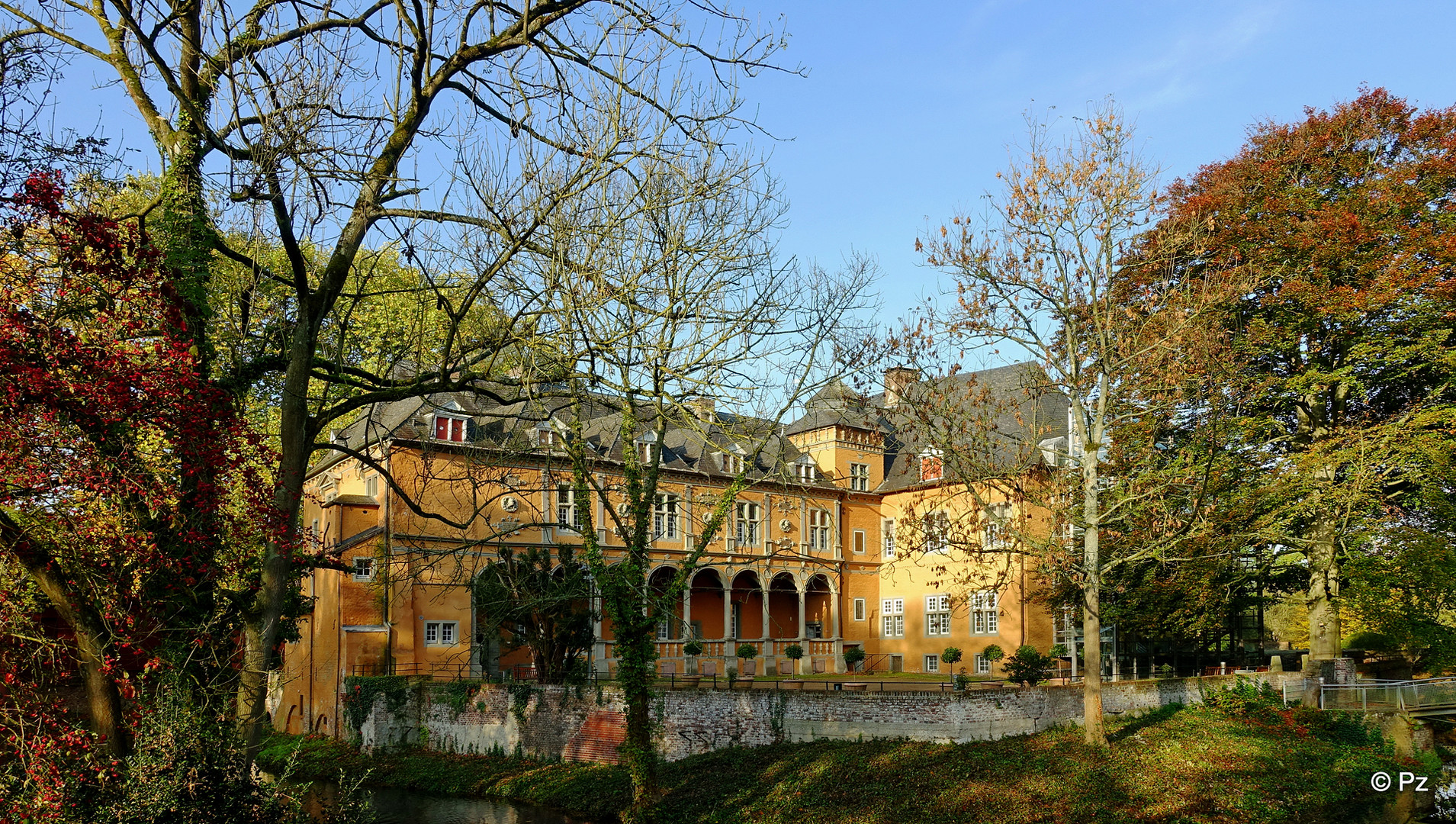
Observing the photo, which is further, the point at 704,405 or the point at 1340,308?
the point at 1340,308

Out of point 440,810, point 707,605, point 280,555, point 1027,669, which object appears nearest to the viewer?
point 280,555

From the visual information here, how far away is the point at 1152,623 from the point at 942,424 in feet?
35.7

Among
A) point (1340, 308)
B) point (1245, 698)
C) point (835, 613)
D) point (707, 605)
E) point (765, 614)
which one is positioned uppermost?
point (1340, 308)

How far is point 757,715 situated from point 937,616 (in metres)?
15.6

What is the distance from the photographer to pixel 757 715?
59.8 ft

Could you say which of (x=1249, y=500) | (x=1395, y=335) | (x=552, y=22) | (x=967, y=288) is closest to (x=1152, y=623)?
(x=1249, y=500)

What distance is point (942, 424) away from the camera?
1580cm

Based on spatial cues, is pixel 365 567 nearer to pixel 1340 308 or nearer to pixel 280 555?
pixel 280 555

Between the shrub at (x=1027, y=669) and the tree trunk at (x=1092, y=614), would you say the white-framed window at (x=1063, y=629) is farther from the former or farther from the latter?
the tree trunk at (x=1092, y=614)

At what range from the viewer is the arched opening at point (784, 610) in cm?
3447

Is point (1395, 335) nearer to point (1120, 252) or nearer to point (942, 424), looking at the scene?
point (1120, 252)

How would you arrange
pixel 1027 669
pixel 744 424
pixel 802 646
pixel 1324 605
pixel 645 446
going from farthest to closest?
pixel 802 646, pixel 645 446, pixel 1324 605, pixel 1027 669, pixel 744 424

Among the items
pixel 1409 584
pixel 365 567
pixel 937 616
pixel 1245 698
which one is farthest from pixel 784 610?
pixel 1409 584

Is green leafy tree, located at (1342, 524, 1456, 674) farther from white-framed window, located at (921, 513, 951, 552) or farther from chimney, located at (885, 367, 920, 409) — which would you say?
chimney, located at (885, 367, 920, 409)
